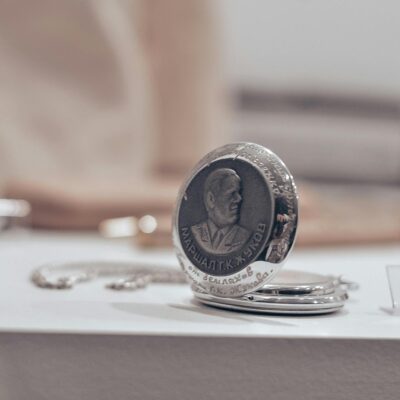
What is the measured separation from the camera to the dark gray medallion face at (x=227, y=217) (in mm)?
453

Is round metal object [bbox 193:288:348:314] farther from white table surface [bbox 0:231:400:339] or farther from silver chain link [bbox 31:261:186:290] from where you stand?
silver chain link [bbox 31:261:186:290]

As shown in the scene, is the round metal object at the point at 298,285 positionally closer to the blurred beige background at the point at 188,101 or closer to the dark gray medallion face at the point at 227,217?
the dark gray medallion face at the point at 227,217

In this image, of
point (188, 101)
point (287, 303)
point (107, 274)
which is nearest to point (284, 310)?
point (287, 303)

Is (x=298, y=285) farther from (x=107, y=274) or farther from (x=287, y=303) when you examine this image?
(x=107, y=274)

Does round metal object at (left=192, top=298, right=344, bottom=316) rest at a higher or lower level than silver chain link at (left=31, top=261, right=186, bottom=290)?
lower

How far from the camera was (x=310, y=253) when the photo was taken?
0.90m

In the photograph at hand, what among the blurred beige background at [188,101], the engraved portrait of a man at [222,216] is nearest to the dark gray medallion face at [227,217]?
the engraved portrait of a man at [222,216]

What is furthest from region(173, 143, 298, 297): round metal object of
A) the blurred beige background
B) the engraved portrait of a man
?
the blurred beige background

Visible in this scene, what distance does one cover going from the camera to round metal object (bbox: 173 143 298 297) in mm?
452

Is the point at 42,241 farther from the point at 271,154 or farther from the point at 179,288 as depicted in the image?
the point at 271,154

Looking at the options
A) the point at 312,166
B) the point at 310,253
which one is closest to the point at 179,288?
the point at 310,253

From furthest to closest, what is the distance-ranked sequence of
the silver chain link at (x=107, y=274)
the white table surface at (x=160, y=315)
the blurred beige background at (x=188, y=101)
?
the blurred beige background at (x=188, y=101), the silver chain link at (x=107, y=274), the white table surface at (x=160, y=315)

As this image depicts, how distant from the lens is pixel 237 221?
1.51ft

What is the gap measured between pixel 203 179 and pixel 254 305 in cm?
8
